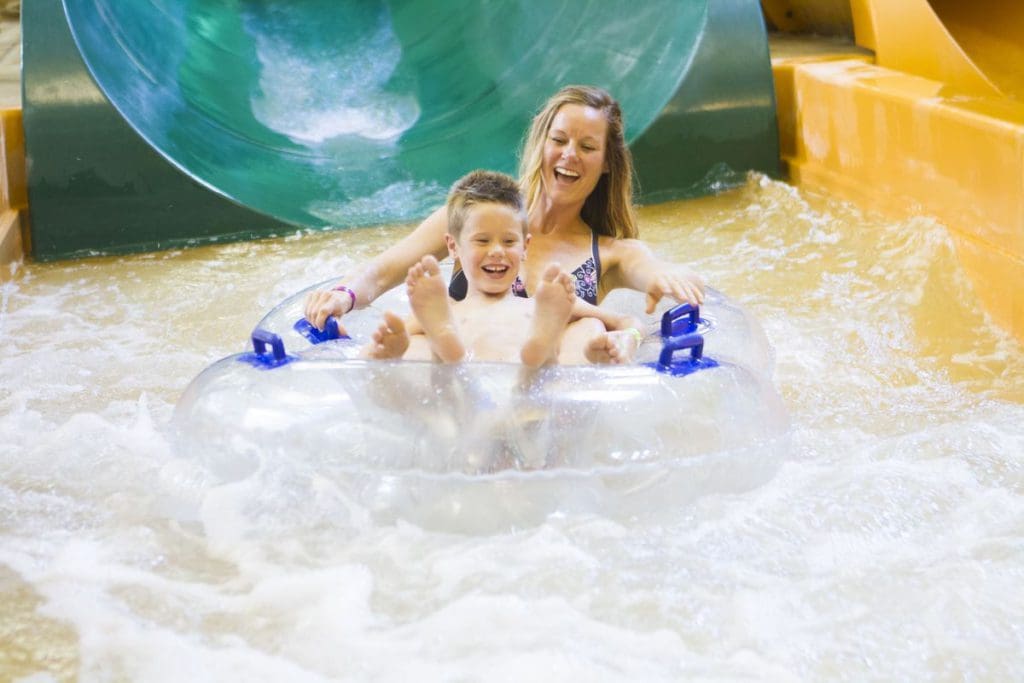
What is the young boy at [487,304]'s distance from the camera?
1.92 meters

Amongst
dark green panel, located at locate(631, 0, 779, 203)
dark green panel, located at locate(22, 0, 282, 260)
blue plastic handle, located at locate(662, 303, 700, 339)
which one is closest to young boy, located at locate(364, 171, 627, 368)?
blue plastic handle, located at locate(662, 303, 700, 339)

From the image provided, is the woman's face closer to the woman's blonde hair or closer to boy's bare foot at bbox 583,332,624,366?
the woman's blonde hair

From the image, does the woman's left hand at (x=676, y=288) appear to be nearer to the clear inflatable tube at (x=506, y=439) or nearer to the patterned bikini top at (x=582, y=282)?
the patterned bikini top at (x=582, y=282)

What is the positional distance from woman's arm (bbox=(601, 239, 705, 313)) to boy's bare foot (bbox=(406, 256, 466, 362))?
0.45m

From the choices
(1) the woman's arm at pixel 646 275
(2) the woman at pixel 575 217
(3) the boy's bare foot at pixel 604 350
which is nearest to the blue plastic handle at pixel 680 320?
(1) the woman's arm at pixel 646 275

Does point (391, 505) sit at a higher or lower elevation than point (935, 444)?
higher

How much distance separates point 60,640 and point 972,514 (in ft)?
4.45

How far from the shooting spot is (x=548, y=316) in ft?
6.28

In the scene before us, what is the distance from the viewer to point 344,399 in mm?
1928

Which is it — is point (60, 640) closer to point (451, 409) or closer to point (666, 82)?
point (451, 409)

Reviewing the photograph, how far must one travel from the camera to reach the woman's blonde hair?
2.55m

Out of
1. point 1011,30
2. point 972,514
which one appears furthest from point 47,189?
point 1011,30

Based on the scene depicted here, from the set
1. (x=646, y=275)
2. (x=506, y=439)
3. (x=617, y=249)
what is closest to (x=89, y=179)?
(x=617, y=249)

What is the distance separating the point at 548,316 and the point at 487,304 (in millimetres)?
299
